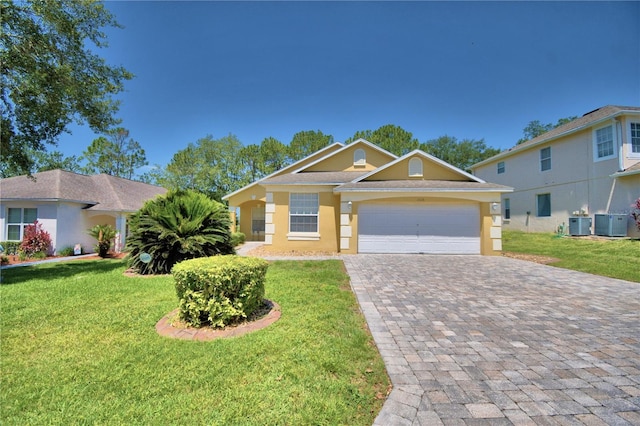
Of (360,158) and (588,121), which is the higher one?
(588,121)

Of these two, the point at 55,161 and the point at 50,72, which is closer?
the point at 50,72

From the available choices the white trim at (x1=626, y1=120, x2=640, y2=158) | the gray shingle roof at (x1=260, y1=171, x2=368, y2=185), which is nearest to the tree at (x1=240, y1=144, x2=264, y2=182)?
the gray shingle roof at (x1=260, y1=171, x2=368, y2=185)

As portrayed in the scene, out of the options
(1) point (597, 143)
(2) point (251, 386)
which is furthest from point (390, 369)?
(1) point (597, 143)

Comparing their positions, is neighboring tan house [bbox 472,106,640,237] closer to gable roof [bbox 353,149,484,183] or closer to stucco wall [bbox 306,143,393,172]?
gable roof [bbox 353,149,484,183]

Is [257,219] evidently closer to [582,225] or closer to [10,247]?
[10,247]

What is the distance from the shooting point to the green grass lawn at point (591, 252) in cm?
819

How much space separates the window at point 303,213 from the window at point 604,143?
1552 cm

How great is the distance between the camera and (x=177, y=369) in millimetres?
2908

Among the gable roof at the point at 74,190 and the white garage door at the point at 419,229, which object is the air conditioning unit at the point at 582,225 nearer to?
the white garage door at the point at 419,229

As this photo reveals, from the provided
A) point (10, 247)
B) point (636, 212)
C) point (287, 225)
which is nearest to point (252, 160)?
point (287, 225)

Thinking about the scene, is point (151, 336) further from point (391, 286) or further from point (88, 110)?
point (88, 110)

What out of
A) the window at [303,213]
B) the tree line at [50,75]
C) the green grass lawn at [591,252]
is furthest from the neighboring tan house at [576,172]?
the tree line at [50,75]

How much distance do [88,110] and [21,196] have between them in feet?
30.9

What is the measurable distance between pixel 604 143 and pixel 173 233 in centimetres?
2106
